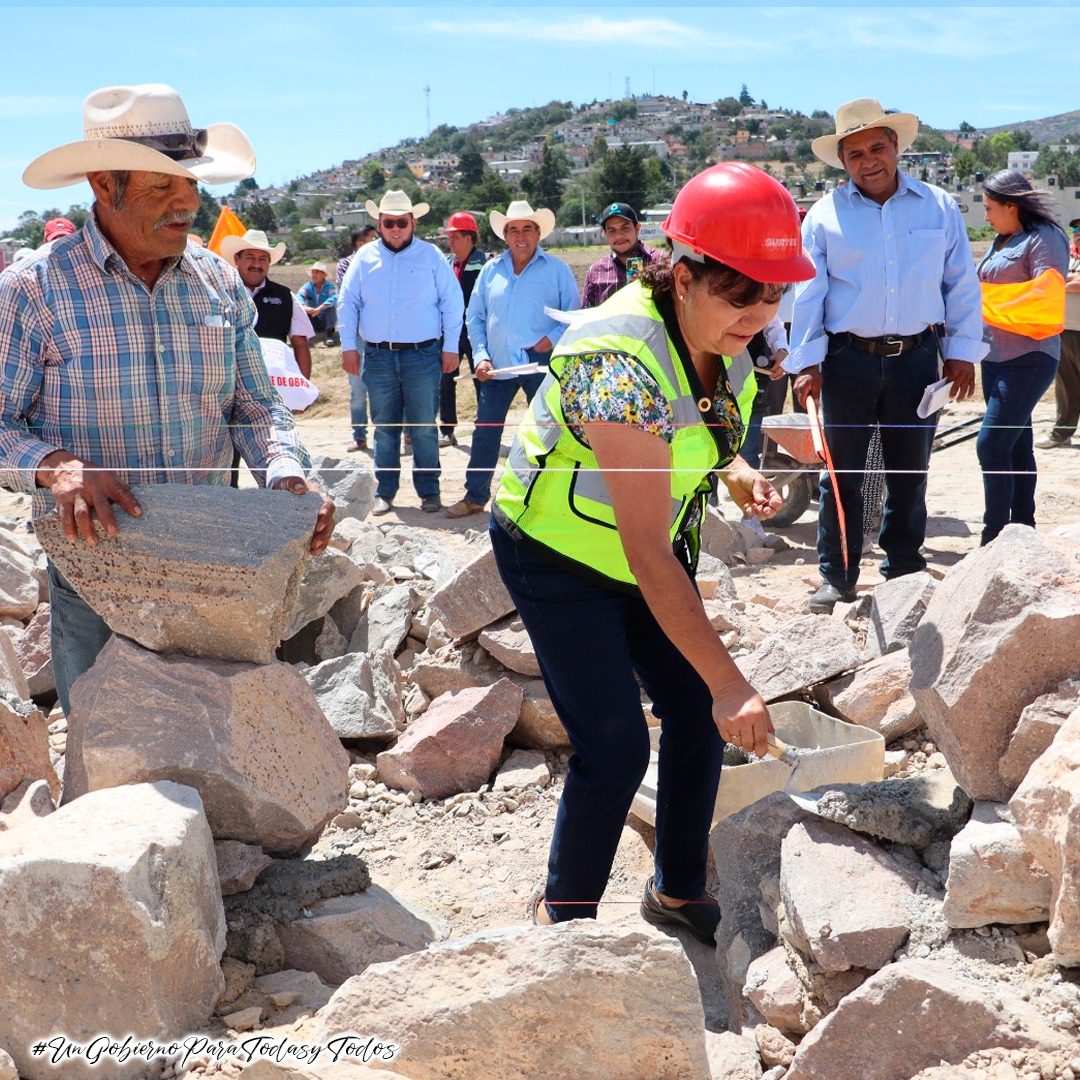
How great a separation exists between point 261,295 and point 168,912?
5.95 meters

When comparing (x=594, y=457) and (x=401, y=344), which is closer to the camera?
(x=594, y=457)

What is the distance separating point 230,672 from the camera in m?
3.47

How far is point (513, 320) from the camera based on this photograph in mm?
8867

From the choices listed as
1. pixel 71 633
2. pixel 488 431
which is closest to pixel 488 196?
pixel 488 431

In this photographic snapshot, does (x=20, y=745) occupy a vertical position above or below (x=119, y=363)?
below

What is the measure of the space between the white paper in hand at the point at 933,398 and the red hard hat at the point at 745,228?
3044mm

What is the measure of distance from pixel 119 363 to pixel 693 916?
7.15ft

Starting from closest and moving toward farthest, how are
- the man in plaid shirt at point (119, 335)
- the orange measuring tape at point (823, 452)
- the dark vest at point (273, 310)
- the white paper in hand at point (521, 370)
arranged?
the man in plaid shirt at point (119, 335) < the orange measuring tape at point (823, 452) < the white paper in hand at point (521, 370) < the dark vest at point (273, 310)

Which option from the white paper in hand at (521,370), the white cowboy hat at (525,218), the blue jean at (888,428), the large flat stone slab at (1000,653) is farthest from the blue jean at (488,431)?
the large flat stone slab at (1000,653)

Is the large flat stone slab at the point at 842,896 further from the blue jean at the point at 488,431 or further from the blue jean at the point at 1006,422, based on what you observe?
the blue jean at the point at 488,431

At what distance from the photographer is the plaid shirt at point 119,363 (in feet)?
10.8

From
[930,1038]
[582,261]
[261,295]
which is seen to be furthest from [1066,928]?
[582,261]

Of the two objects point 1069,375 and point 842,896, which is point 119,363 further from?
point 1069,375

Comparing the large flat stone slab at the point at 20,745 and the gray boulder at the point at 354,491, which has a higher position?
the gray boulder at the point at 354,491
